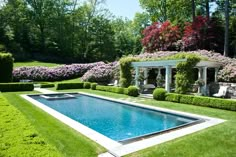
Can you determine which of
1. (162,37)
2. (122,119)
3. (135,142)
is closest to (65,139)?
(135,142)

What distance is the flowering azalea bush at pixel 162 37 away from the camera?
26.9 meters

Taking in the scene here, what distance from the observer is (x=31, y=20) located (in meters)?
43.8

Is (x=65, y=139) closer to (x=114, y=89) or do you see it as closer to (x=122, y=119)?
(x=122, y=119)

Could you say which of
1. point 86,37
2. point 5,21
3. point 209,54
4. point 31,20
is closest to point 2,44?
point 5,21

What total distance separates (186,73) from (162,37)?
12.7m

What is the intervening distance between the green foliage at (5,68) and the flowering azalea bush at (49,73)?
4889mm

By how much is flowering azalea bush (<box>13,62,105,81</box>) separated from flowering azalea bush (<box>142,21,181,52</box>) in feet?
21.3

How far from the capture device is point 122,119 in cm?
1138

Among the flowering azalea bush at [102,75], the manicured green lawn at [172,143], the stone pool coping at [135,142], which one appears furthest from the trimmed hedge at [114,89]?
the manicured green lawn at [172,143]

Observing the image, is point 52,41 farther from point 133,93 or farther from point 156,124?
point 156,124

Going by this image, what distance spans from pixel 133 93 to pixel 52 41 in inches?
1200

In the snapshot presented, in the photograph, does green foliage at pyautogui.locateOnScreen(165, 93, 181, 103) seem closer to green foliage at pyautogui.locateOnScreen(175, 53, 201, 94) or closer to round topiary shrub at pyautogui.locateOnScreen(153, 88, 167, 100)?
round topiary shrub at pyautogui.locateOnScreen(153, 88, 167, 100)

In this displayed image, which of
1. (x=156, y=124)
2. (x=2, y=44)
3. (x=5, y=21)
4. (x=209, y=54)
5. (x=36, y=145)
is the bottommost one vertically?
(x=156, y=124)

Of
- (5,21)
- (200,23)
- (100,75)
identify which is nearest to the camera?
(200,23)
